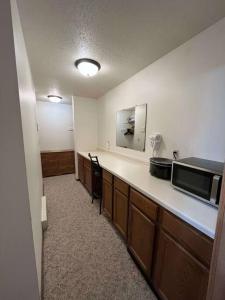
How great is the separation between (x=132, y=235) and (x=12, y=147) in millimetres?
1413

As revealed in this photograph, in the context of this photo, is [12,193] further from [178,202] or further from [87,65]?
[87,65]

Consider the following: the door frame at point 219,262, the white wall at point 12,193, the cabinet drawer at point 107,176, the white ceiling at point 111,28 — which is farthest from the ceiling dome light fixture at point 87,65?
the door frame at point 219,262

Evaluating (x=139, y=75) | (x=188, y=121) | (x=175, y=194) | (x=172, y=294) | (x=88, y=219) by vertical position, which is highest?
(x=139, y=75)

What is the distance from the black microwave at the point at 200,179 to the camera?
938mm

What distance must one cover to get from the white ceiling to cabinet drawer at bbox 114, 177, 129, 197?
1541 mm

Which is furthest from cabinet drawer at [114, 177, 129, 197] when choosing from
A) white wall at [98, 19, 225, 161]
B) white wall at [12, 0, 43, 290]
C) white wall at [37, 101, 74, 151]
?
white wall at [37, 101, 74, 151]

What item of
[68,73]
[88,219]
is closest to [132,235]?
[88,219]

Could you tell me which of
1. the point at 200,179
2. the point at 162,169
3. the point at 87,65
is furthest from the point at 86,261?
the point at 87,65

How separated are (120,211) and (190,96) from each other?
5.07ft

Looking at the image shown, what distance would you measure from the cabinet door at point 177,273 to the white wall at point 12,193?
94cm

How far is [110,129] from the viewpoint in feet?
10.6

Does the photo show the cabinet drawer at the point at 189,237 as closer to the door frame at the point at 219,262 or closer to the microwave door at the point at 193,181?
the door frame at the point at 219,262

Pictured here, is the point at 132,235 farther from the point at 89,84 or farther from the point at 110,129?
the point at 89,84

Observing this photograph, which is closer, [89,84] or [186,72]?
[186,72]
